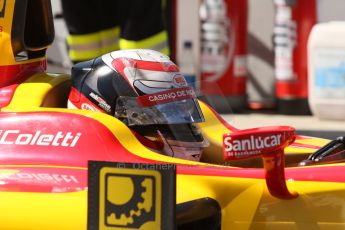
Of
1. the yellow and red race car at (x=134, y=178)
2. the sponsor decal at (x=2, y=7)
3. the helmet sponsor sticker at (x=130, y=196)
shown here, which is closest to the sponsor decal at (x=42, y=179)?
the yellow and red race car at (x=134, y=178)

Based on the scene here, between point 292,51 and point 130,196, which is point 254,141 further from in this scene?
point 292,51

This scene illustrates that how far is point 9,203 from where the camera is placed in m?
2.71

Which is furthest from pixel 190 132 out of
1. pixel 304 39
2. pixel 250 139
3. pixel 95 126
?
pixel 304 39

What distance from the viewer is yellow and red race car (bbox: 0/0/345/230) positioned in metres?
2.57

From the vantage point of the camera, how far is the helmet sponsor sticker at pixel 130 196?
2.54 m

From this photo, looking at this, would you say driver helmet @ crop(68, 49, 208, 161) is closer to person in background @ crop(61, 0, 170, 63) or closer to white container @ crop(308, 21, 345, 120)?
person in background @ crop(61, 0, 170, 63)

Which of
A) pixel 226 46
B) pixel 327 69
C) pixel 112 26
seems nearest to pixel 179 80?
pixel 112 26

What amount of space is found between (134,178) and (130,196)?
5 centimetres

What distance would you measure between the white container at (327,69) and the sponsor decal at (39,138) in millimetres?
3762

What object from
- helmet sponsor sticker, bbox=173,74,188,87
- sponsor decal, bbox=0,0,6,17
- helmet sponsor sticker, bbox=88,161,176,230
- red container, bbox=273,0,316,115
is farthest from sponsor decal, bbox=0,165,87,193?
red container, bbox=273,0,316,115

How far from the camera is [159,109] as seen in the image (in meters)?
2.98

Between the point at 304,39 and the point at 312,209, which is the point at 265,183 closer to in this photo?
the point at 312,209

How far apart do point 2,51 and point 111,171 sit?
2.87 feet

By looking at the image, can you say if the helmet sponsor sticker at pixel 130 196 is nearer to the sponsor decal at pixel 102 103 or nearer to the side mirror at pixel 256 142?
the side mirror at pixel 256 142
